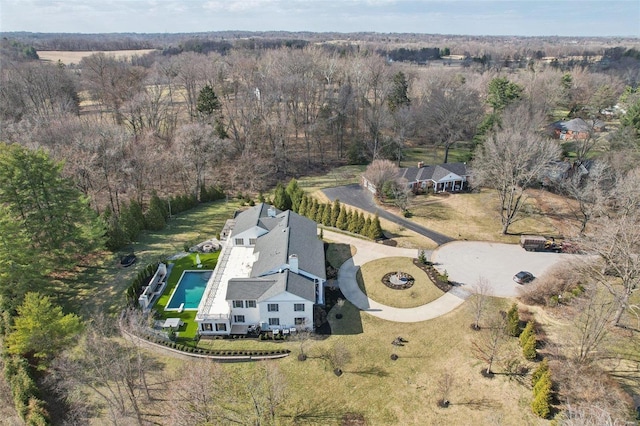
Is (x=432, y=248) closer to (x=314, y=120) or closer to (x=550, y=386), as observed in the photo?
(x=550, y=386)

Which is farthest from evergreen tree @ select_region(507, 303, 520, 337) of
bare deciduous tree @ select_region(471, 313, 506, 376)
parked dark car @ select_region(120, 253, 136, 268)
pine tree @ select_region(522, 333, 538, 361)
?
parked dark car @ select_region(120, 253, 136, 268)

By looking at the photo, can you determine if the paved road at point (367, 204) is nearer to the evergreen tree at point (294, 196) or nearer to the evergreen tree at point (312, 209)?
the evergreen tree at point (294, 196)

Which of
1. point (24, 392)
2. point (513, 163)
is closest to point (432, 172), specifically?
point (513, 163)

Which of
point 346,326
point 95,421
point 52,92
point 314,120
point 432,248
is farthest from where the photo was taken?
point 314,120

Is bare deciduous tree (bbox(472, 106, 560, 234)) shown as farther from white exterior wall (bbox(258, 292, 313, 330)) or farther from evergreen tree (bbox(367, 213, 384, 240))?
white exterior wall (bbox(258, 292, 313, 330))

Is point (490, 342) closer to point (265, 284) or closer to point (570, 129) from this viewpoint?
point (265, 284)

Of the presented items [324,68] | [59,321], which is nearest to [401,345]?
[59,321]
